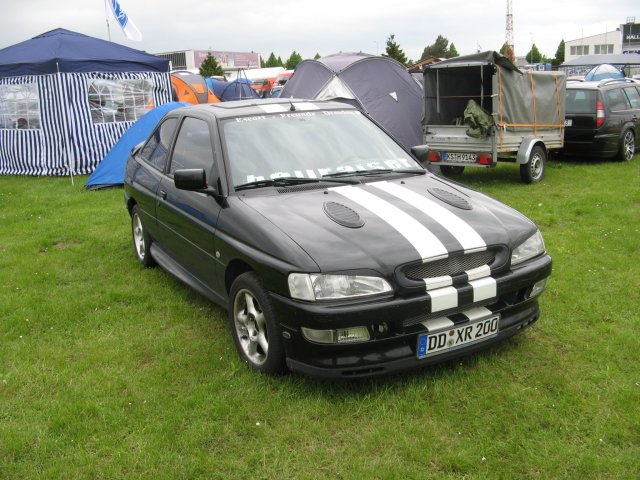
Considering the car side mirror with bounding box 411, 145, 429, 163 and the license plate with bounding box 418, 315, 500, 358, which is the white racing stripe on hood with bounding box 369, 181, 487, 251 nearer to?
the license plate with bounding box 418, 315, 500, 358

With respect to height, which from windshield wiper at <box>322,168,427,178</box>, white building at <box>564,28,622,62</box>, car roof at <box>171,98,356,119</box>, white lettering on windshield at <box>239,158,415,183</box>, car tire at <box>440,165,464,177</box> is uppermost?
white building at <box>564,28,622,62</box>

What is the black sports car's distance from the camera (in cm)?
321

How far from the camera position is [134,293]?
535 centimetres

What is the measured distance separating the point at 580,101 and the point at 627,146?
4.55 ft

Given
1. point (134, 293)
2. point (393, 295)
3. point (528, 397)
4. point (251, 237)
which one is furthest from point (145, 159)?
point (528, 397)

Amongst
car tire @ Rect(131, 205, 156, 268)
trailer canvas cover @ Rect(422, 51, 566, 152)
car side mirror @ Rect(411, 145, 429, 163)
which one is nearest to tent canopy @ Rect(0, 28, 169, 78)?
trailer canvas cover @ Rect(422, 51, 566, 152)

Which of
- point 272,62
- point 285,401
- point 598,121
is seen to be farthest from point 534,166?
point 272,62

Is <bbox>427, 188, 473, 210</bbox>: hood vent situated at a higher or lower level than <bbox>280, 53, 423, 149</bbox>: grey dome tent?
lower

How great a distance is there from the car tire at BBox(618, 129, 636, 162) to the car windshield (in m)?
8.71

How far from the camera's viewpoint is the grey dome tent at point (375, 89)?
1106 centimetres

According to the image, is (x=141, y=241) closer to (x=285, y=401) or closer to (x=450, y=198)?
(x=285, y=401)

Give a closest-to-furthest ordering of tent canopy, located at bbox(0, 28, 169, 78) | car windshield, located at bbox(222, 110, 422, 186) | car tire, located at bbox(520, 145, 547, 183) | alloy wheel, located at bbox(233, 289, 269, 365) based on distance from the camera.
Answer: alloy wheel, located at bbox(233, 289, 269, 365) < car windshield, located at bbox(222, 110, 422, 186) < car tire, located at bbox(520, 145, 547, 183) < tent canopy, located at bbox(0, 28, 169, 78)

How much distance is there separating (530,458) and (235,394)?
1.61 metres

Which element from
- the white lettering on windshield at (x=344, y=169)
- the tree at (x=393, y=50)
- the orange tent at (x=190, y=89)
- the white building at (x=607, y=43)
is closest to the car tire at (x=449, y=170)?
the white lettering on windshield at (x=344, y=169)
